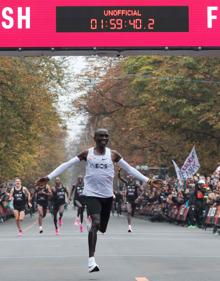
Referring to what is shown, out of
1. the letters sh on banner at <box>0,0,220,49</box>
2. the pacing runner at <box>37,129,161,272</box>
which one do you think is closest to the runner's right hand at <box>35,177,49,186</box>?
the pacing runner at <box>37,129,161,272</box>

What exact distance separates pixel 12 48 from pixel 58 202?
10072 millimetres

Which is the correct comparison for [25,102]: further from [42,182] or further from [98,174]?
[42,182]

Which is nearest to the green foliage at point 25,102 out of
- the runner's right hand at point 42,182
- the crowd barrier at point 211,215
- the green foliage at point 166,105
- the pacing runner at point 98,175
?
the green foliage at point 166,105

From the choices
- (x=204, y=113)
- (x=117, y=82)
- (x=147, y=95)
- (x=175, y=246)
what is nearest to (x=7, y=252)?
(x=175, y=246)

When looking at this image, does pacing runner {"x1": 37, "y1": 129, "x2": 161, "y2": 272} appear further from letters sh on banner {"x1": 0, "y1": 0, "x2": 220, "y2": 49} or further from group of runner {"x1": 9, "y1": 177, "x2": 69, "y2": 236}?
group of runner {"x1": 9, "y1": 177, "x2": 69, "y2": 236}

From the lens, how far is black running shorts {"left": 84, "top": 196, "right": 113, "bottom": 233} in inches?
458

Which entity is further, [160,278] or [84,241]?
[84,241]

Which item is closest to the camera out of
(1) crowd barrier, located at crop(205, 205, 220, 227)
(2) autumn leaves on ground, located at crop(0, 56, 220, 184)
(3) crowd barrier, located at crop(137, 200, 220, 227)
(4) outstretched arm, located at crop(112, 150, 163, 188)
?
(4) outstretched arm, located at crop(112, 150, 163, 188)

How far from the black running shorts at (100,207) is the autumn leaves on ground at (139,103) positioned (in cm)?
2588

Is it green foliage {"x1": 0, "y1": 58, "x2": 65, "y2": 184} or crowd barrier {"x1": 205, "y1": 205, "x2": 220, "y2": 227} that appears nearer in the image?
crowd barrier {"x1": 205, "y1": 205, "x2": 220, "y2": 227}

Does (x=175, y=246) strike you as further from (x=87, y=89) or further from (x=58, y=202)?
(x=87, y=89)

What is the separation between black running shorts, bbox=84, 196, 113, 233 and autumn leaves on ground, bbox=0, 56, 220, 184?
25880mm

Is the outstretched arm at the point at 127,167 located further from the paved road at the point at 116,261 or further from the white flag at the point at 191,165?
the white flag at the point at 191,165

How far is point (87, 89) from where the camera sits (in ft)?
189
